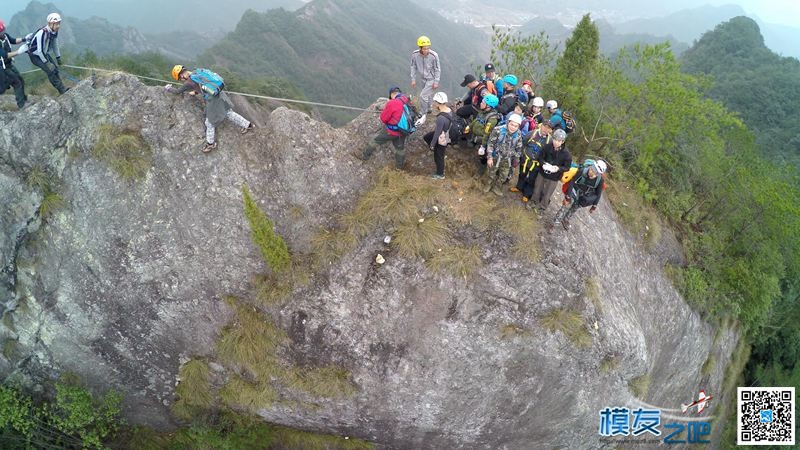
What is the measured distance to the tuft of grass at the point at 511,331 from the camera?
1207 centimetres

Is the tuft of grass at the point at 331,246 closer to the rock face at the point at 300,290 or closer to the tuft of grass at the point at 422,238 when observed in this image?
→ the rock face at the point at 300,290

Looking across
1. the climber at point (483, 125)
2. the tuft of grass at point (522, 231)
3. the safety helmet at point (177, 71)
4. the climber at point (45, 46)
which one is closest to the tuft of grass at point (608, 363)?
the tuft of grass at point (522, 231)

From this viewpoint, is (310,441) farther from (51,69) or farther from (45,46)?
(45,46)

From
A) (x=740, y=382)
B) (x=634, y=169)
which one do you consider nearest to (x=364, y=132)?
(x=634, y=169)

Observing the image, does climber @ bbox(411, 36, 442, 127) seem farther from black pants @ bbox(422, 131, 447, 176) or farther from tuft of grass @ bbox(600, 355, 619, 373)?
tuft of grass @ bbox(600, 355, 619, 373)

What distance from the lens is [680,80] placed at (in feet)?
52.9

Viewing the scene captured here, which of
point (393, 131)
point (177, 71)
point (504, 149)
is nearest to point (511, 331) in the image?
point (504, 149)

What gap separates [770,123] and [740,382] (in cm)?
6395

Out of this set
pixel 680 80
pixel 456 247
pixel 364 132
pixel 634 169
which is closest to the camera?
pixel 456 247

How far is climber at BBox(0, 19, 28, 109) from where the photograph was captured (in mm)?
12111

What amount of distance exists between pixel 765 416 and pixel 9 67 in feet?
110

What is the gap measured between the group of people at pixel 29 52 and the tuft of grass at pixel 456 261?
13356 mm

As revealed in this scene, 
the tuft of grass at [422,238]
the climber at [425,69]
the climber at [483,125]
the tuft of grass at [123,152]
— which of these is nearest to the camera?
the climber at [483,125]

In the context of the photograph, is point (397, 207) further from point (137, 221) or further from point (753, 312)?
point (753, 312)
